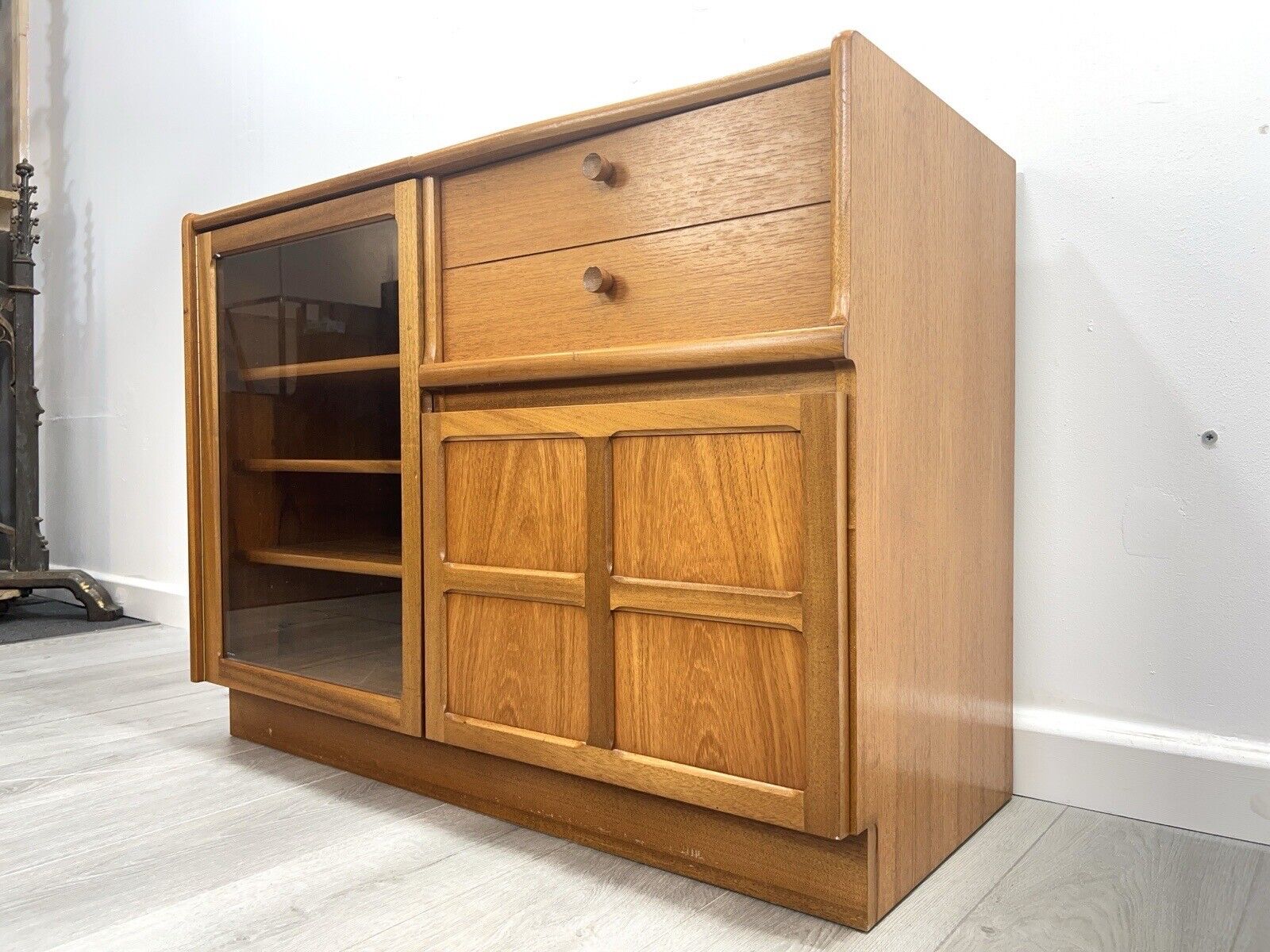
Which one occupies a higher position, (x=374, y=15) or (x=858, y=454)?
(x=374, y=15)

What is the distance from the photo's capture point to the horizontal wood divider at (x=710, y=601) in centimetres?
87

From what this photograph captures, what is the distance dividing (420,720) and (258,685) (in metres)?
0.33

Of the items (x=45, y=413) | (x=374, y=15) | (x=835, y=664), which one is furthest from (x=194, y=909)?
(x=45, y=413)

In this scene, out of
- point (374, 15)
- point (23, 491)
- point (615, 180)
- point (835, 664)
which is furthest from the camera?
point (23, 491)

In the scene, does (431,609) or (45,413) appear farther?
(45,413)

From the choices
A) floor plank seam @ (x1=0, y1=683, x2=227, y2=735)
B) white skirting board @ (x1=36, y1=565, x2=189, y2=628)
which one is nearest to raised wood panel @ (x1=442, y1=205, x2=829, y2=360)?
floor plank seam @ (x1=0, y1=683, x2=227, y2=735)

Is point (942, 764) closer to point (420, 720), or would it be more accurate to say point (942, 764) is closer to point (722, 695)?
point (722, 695)

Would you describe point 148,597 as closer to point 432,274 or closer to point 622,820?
point 432,274

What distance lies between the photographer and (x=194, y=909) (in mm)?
922

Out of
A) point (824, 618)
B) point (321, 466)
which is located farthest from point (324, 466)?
point (824, 618)

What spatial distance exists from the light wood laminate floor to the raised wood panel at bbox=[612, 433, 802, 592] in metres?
0.31

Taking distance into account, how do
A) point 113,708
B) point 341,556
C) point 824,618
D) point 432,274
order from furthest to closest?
point 113,708 < point 341,556 < point 432,274 < point 824,618

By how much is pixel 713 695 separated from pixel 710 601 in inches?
3.4

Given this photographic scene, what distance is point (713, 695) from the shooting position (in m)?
0.92
